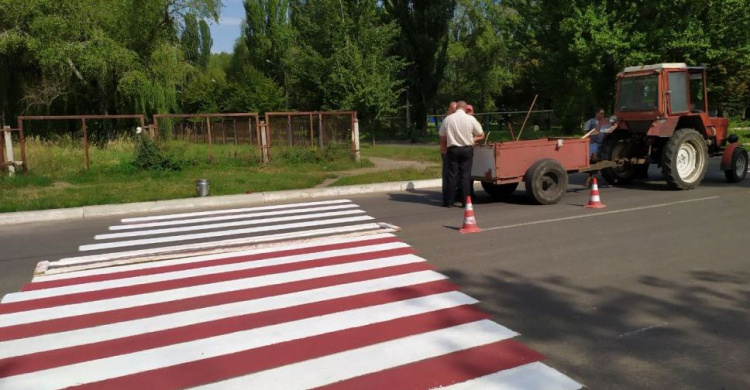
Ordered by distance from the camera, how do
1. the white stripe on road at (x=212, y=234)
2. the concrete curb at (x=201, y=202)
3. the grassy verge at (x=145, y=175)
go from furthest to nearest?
the grassy verge at (x=145, y=175)
the concrete curb at (x=201, y=202)
the white stripe on road at (x=212, y=234)

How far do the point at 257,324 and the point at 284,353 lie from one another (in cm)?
72

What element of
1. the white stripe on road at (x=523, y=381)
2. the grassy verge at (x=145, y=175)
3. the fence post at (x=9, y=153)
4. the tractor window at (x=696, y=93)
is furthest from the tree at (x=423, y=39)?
the white stripe on road at (x=523, y=381)

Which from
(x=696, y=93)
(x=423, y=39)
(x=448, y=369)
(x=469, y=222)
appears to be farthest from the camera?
(x=423, y=39)

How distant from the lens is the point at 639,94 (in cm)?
1257

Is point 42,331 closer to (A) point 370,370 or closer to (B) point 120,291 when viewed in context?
(B) point 120,291

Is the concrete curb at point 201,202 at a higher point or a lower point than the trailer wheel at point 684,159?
lower

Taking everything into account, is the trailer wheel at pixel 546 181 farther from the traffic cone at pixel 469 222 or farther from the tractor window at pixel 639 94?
the tractor window at pixel 639 94

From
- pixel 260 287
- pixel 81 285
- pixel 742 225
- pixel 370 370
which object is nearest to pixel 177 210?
pixel 81 285

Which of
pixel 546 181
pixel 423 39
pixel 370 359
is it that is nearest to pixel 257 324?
pixel 370 359

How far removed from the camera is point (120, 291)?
598 centimetres

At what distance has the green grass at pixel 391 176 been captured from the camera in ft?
50.1

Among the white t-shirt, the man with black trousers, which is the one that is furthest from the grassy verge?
the white t-shirt

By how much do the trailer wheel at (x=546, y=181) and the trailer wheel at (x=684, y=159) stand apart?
8.26 ft

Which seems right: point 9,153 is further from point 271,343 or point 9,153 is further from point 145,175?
point 271,343
